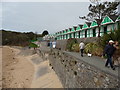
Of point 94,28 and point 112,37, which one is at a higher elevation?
point 94,28

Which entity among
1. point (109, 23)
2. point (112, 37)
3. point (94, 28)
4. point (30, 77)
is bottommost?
point (30, 77)

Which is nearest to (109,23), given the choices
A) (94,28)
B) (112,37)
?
(94,28)

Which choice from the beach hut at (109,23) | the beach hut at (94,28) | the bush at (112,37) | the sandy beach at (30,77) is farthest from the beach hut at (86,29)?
the bush at (112,37)

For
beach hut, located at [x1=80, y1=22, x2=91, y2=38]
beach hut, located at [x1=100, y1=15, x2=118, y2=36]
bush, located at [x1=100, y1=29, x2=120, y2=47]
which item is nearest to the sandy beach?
bush, located at [x1=100, y1=29, x2=120, y2=47]

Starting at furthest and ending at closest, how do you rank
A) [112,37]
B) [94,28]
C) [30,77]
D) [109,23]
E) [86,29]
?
[86,29], [94,28], [109,23], [30,77], [112,37]

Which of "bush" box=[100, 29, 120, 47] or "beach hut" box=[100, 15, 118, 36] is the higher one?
"beach hut" box=[100, 15, 118, 36]

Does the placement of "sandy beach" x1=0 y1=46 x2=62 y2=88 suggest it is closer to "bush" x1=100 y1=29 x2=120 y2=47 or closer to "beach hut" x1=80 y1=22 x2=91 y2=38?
"bush" x1=100 y1=29 x2=120 y2=47

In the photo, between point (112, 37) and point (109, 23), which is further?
point (109, 23)

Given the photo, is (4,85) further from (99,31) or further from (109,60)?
(99,31)

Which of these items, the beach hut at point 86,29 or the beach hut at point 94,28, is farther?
the beach hut at point 86,29

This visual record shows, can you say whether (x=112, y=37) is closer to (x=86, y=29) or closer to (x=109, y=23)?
(x=109, y=23)

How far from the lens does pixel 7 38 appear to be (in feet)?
Answer: 297

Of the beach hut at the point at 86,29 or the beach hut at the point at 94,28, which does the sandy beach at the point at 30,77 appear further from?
the beach hut at the point at 86,29

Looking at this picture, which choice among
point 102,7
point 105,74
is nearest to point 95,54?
point 105,74
